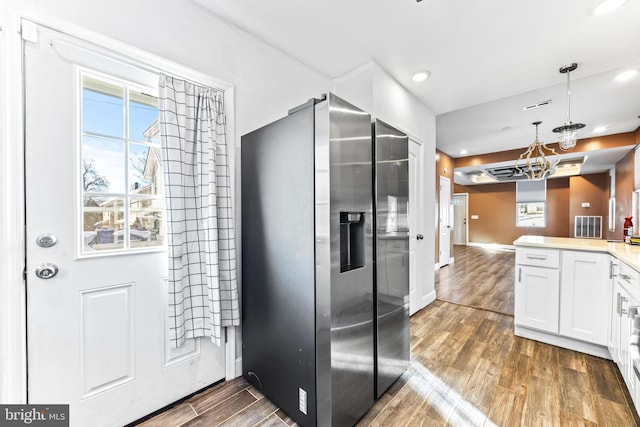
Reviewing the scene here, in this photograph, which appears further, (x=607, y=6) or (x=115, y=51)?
(x=607, y=6)

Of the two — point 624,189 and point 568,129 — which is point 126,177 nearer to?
point 568,129

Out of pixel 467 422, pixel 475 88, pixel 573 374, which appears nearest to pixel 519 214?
pixel 475 88

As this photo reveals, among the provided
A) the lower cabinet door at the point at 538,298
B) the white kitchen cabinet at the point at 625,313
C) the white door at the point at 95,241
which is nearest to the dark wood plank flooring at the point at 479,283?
the lower cabinet door at the point at 538,298

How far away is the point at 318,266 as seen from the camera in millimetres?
1342

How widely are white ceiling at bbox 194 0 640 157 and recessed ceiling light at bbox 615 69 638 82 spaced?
6 centimetres

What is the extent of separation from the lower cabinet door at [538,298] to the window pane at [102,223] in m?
3.45

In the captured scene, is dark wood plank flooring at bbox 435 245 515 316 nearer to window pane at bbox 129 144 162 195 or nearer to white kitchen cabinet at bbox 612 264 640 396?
white kitchen cabinet at bbox 612 264 640 396

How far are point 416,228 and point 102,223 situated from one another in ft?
10.00

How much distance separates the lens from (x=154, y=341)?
1.56 metres

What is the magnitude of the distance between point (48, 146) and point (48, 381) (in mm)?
1178

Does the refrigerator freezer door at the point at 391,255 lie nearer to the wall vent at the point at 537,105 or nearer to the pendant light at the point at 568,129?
the pendant light at the point at 568,129

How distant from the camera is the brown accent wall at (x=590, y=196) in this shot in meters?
7.13

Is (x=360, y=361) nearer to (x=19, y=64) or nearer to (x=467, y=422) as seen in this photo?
(x=467, y=422)

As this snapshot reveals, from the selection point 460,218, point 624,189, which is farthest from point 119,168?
point 460,218
